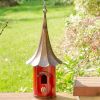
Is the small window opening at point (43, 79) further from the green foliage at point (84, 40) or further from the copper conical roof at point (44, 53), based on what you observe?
the green foliage at point (84, 40)

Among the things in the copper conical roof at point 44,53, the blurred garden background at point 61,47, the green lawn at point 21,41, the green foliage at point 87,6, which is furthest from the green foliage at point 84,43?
the copper conical roof at point 44,53

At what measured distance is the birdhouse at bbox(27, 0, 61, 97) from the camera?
2.61m

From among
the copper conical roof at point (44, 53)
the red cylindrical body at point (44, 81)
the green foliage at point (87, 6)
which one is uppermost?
the green foliage at point (87, 6)

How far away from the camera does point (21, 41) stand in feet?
31.9

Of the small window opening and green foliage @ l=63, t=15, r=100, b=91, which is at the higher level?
green foliage @ l=63, t=15, r=100, b=91

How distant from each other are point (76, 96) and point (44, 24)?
0.47m

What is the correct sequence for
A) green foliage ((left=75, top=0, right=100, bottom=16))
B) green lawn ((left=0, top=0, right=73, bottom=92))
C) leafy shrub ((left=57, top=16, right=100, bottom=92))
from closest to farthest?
leafy shrub ((left=57, top=16, right=100, bottom=92)) < green lawn ((left=0, top=0, right=73, bottom=92)) < green foliage ((left=75, top=0, right=100, bottom=16))

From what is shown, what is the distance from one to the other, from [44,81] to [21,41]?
7.04 metres

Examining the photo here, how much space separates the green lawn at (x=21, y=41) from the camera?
6.23 m

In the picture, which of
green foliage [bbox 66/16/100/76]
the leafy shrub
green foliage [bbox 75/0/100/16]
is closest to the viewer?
the leafy shrub

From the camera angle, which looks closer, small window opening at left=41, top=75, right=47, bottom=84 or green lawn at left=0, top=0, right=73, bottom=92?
small window opening at left=41, top=75, right=47, bottom=84

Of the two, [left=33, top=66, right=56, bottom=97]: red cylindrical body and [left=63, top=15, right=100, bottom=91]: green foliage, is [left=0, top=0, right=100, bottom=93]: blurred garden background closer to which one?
[left=63, top=15, right=100, bottom=91]: green foliage

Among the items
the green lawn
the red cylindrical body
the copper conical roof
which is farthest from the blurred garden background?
the red cylindrical body

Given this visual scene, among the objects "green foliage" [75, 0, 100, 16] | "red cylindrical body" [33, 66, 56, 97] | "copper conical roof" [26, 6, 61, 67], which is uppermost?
"green foliage" [75, 0, 100, 16]
